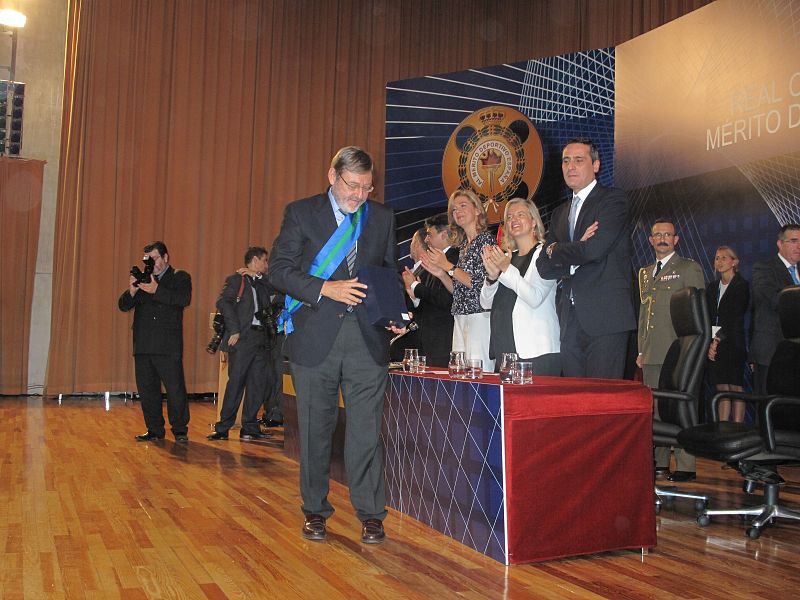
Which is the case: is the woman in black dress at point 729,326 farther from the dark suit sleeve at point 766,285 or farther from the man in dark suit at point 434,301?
the man in dark suit at point 434,301

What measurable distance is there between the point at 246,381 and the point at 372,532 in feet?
11.3

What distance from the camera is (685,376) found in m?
3.86

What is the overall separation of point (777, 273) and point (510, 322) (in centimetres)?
265

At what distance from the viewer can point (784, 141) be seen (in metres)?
5.50

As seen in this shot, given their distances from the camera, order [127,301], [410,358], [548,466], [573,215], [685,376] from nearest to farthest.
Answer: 1. [548,466]
2. [573,215]
3. [410,358]
4. [685,376]
5. [127,301]

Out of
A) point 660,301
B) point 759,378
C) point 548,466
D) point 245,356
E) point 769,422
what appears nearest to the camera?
point 548,466

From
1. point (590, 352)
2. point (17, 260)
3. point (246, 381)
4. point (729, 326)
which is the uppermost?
point (17, 260)

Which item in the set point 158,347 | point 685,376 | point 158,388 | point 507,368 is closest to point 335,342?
point 507,368

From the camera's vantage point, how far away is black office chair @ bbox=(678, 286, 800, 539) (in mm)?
3338

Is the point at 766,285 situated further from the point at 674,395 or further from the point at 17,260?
the point at 17,260

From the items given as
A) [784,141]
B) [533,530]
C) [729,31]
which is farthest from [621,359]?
[729,31]

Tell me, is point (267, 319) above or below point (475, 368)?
above

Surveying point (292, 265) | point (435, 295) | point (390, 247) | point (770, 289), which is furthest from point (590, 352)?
point (770, 289)

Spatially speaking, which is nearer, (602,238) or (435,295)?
(602,238)
